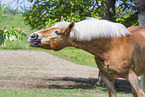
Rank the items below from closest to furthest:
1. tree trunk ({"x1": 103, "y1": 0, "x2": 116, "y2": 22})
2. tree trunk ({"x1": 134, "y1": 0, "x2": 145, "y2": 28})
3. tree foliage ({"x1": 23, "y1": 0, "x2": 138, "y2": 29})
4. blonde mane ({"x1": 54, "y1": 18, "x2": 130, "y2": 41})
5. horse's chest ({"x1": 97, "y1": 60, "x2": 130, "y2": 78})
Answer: blonde mane ({"x1": 54, "y1": 18, "x2": 130, "y2": 41})
horse's chest ({"x1": 97, "y1": 60, "x2": 130, "y2": 78})
tree trunk ({"x1": 134, "y1": 0, "x2": 145, "y2": 28})
tree foliage ({"x1": 23, "y1": 0, "x2": 138, "y2": 29})
tree trunk ({"x1": 103, "y1": 0, "x2": 116, "y2": 22})

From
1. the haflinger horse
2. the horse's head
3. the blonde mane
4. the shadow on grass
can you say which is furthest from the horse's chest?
the shadow on grass

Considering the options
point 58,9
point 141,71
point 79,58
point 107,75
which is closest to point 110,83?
point 107,75

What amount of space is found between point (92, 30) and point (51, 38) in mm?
613

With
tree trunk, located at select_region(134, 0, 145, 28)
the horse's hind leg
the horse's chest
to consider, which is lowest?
the horse's hind leg

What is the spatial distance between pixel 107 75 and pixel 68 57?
69.2 ft

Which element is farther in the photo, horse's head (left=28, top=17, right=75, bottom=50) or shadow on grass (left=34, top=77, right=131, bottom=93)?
shadow on grass (left=34, top=77, right=131, bottom=93)

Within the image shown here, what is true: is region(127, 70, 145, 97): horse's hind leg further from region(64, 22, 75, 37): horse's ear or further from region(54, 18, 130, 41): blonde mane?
region(64, 22, 75, 37): horse's ear

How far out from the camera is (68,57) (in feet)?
80.7

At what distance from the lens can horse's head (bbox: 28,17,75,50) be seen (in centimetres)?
298

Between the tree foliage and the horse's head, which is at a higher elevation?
the tree foliage

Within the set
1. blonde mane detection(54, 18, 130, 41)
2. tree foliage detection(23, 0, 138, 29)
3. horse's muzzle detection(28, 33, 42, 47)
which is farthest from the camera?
tree foliage detection(23, 0, 138, 29)

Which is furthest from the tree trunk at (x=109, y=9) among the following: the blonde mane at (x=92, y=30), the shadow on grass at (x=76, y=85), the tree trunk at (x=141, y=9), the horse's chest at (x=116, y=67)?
the horse's chest at (x=116, y=67)

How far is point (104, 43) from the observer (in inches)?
131

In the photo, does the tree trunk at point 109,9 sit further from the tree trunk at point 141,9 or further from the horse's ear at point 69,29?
the horse's ear at point 69,29
